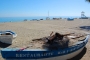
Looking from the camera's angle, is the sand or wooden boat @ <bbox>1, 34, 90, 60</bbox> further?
the sand

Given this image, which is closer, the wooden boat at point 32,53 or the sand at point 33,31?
the wooden boat at point 32,53

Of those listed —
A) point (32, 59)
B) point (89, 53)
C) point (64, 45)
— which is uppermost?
point (64, 45)

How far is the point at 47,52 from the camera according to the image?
21.7ft

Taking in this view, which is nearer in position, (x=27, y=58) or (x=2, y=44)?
(x=27, y=58)

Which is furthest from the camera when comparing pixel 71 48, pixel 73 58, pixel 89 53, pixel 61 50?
pixel 89 53

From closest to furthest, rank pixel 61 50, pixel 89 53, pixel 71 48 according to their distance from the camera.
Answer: pixel 61 50
pixel 71 48
pixel 89 53

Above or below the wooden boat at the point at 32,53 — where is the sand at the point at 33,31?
below

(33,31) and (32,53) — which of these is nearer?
(32,53)

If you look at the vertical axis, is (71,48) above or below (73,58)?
above

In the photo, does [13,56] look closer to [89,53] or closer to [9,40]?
[9,40]

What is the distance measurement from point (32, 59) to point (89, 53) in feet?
14.9

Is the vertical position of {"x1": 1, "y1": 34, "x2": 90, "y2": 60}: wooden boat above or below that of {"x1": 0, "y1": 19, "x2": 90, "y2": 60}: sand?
above

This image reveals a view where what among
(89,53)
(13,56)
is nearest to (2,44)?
(13,56)

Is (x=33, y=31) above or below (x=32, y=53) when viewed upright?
below
